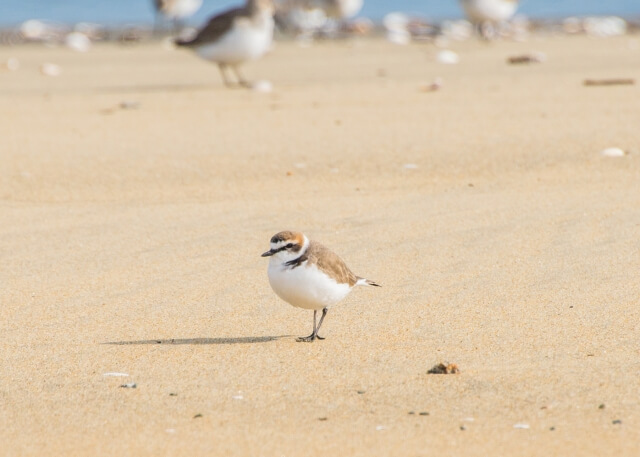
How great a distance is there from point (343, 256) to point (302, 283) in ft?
5.96

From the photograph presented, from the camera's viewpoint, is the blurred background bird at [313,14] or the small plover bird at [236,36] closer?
the small plover bird at [236,36]

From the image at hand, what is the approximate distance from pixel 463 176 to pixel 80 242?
3259 millimetres

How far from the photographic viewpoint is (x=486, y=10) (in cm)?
2070

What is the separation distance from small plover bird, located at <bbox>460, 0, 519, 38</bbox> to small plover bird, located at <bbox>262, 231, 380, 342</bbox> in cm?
1636

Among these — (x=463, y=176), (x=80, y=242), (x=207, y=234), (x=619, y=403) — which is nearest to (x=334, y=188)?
(x=463, y=176)

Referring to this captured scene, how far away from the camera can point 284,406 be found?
4.38 metres

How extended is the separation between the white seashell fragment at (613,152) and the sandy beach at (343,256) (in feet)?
0.23

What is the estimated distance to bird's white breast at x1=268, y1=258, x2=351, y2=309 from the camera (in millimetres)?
5016

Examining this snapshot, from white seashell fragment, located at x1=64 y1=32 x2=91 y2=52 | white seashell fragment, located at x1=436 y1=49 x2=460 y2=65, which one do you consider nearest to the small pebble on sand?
white seashell fragment, located at x1=436 y1=49 x2=460 y2=65

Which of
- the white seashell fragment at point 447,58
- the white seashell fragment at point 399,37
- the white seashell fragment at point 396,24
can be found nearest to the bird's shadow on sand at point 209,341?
the white seashell fragment at point 447,58

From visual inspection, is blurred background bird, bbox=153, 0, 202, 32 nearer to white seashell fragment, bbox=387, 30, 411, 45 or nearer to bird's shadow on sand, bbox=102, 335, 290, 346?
white seashell fragment, bbox=387, 30, 411, 45

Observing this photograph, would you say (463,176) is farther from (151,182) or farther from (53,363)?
(53,363)

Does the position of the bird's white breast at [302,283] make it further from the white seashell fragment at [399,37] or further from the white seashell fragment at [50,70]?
the white seashell fragment at [399,37]

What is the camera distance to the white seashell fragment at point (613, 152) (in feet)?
30.1
